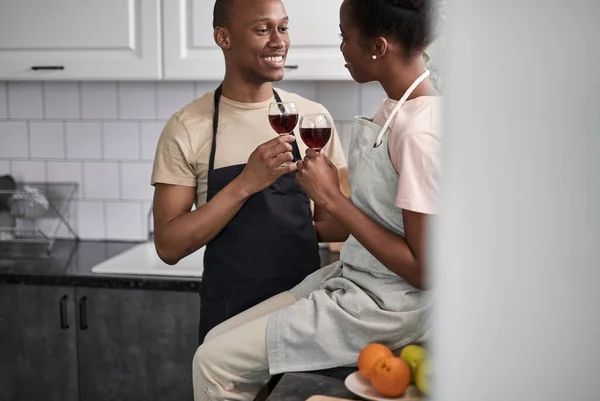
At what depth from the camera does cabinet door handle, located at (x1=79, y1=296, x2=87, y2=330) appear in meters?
2.38

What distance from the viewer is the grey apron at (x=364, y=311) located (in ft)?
4.09


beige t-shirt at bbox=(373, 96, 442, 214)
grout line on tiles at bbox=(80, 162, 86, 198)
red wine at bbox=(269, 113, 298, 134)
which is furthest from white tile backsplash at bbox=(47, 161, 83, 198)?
beige t-shirt at bbox=(373, 96, 442, 214)

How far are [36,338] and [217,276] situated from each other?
1019mm

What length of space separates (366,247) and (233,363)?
32 centimetres

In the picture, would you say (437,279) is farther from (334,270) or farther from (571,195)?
(334,270)

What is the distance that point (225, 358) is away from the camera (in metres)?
1.31

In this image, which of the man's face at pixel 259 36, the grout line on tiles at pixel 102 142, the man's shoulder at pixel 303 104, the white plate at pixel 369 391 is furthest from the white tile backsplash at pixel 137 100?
the white plate at pixel 369 391

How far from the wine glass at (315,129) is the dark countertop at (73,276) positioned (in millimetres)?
982

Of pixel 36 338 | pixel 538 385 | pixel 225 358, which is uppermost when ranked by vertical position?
pixel 538 385

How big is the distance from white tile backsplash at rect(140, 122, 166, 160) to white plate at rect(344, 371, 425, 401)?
186cm

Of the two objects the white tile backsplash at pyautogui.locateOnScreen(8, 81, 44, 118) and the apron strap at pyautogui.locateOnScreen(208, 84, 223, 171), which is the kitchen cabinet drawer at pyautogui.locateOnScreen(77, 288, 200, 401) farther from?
the white tile backsplash at pyautogui.locateOnScreen(8, 81, 44, 118)

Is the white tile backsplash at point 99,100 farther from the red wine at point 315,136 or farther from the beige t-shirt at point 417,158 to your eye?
the beige t-shirt at point 417,158

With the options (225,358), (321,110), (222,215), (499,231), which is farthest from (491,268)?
(321,110)

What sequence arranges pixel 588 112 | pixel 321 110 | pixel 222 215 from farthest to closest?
pixel 321 110
pixel 222 215
pixel 588 112
